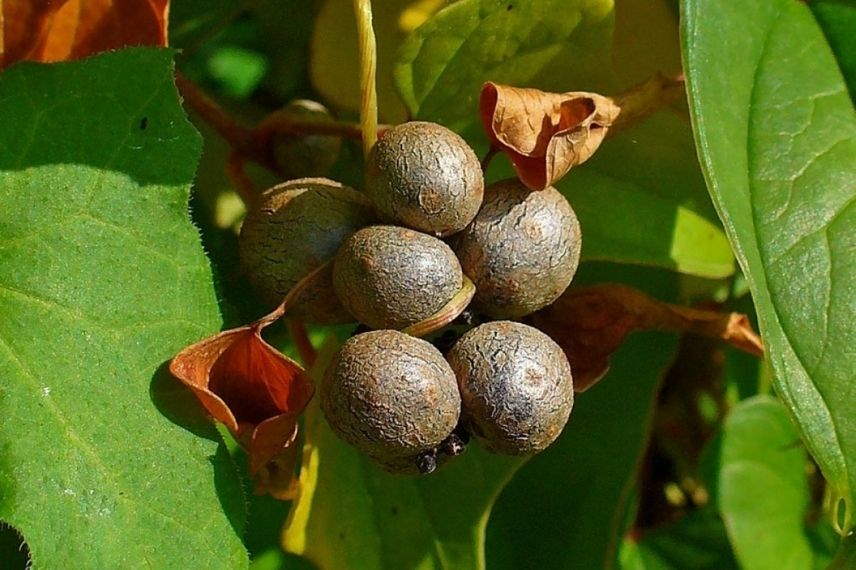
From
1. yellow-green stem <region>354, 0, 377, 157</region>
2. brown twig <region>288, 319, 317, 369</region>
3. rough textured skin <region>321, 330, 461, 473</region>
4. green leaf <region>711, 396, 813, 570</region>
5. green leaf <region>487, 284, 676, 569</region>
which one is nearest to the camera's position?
rough textured skin <region>321, 330, 461, 473</region>

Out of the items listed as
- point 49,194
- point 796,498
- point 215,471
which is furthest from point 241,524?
point 796,498

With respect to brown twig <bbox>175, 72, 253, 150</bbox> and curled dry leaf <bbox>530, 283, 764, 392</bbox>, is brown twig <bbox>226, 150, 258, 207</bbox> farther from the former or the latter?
curled dry leaf <bbox>530, 283, 764, 392</bbox>

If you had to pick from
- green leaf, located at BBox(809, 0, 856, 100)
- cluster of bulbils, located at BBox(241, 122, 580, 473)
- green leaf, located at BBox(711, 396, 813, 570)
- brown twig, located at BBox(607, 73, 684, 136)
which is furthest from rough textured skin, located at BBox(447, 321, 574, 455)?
green leaf, located at BBox(711, 396, 813, 570)

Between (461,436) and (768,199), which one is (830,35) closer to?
(768,199)

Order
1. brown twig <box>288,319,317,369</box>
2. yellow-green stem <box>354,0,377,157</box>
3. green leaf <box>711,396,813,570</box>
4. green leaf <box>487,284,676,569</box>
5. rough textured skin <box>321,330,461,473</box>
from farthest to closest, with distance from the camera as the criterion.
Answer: green leaf <box>711,396,813,570</box>, green leaf <box>487,284,676,569</box>, brown twig <box>288,319,317,369</box>, yellow-green stem <box>354,0,377,157</box>, rough textured skin <box>321,330,461,473</box>

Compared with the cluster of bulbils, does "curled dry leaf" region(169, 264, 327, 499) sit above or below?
below

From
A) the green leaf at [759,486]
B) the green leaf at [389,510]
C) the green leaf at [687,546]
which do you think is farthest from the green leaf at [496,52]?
the green leaf at [687,546]
